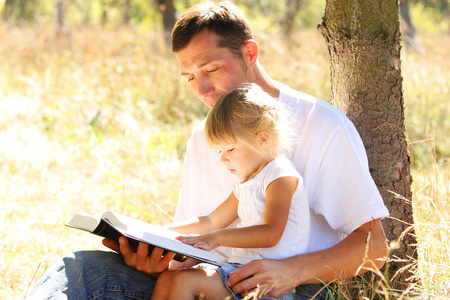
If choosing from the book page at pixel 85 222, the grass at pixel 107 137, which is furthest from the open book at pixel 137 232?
the grass at pixel 107 137

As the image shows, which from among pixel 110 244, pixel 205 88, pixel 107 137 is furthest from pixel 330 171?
pixel 107 137

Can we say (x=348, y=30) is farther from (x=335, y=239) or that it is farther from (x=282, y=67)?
(x=282, y=67)

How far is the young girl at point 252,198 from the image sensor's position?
1.95 meters

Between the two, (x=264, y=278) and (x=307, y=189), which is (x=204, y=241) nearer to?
(x=264, y=278)

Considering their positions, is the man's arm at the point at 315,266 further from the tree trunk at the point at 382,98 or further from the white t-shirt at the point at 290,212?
the tree trunk at the point at 382,98

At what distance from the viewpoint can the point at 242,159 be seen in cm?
210

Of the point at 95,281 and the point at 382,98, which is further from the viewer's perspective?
the point at 382,98

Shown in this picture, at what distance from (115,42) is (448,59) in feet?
16.3

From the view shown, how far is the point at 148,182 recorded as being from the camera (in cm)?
469

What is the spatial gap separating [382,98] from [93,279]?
4.79 feet

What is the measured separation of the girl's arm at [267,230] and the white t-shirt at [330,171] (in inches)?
6.8

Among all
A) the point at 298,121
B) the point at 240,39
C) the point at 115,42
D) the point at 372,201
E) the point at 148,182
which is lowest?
the point at 148,182

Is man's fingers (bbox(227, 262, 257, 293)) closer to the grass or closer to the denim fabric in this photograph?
the denim fabric

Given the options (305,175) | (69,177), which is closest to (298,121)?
(305,175)
